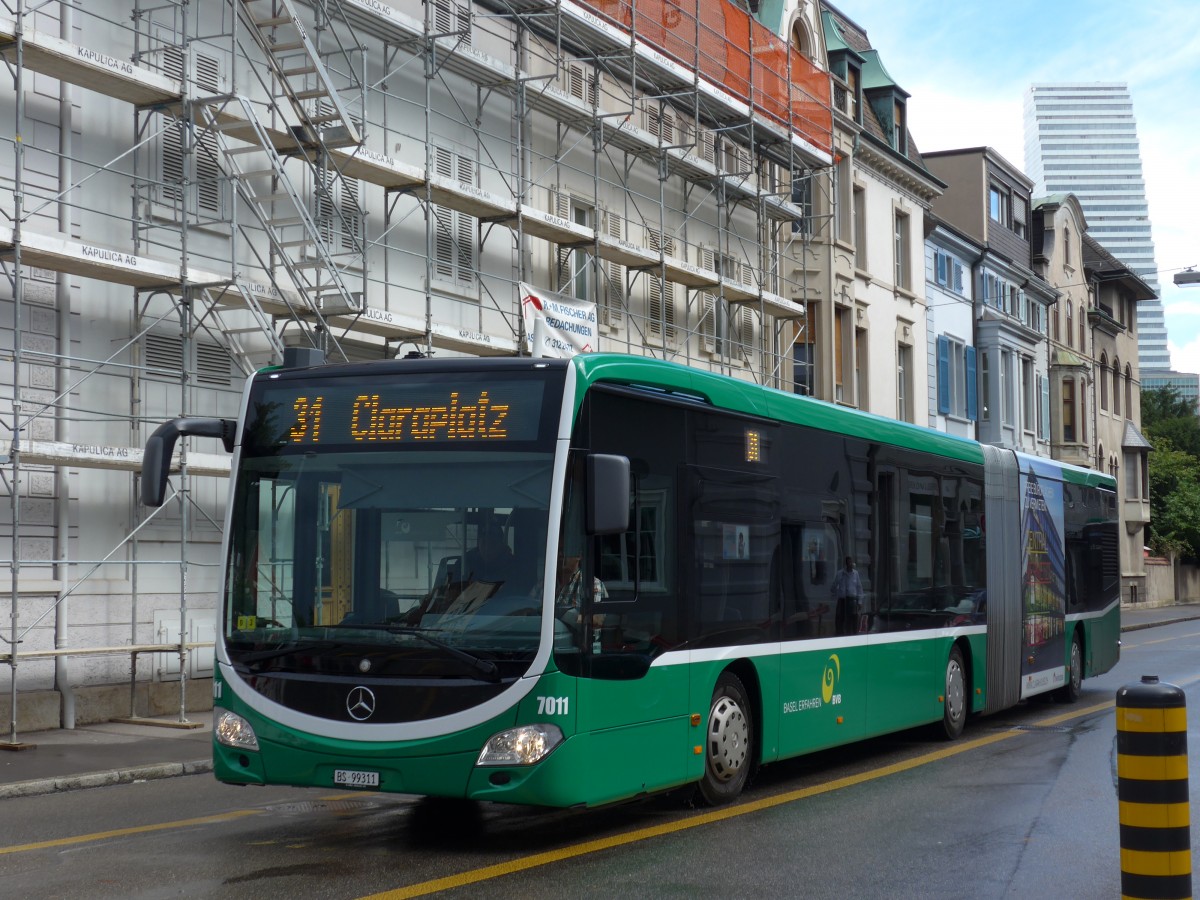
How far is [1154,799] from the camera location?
5672 millimetres

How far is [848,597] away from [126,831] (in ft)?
19.1

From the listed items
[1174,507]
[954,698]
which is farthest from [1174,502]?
[954,698]

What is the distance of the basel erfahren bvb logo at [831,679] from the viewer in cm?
1177

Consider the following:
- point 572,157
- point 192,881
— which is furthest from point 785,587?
point 572,157

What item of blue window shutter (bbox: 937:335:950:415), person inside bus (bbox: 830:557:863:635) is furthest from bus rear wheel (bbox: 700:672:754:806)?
blue window shutter (bbox: 937:335:950:415)

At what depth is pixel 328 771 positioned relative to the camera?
840 centimetres

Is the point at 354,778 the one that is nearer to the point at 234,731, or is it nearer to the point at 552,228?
the point at 234,731

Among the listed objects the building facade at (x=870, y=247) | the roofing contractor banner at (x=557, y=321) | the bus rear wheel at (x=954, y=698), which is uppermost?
the building facade at (x=870, y=247)

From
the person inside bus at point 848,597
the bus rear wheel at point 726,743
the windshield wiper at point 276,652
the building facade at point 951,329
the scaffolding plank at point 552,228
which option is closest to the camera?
the windshield wiper at point 276,652

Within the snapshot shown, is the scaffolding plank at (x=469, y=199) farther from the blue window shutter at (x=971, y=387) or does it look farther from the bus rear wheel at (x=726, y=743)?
the blue window shutter at (x=971, y=387)

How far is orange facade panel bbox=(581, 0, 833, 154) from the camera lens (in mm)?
26562

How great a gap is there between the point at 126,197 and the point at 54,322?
1.85 meters

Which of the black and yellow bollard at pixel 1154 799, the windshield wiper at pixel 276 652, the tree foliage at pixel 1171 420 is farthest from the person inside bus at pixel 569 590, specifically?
the tree foliage at pixel 1171 420

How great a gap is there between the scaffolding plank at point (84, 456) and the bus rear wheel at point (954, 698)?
24.9ft
